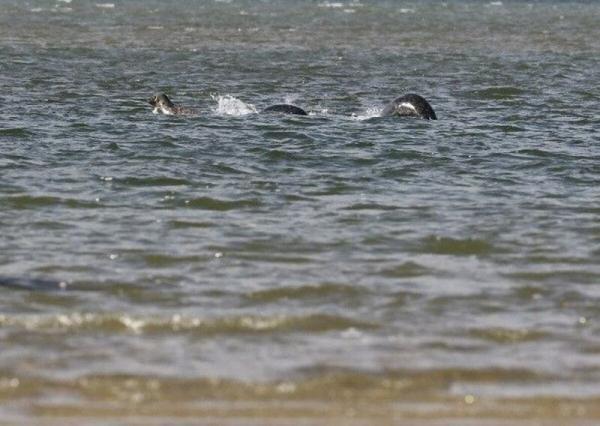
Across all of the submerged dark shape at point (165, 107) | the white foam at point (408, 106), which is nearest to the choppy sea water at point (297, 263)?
the submerged dark shape at point (165, 107)

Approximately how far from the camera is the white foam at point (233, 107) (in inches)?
912

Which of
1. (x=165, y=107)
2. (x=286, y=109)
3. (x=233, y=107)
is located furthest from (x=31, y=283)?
(x=233, y=107)

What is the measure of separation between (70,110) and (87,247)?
11540 mm

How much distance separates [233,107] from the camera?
23891 mm

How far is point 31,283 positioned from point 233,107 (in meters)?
13.5

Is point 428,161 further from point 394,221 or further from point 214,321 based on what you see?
point 214,321

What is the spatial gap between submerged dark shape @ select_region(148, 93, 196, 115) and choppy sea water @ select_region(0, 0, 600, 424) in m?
0.25

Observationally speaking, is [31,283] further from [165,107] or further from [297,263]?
[165,107]

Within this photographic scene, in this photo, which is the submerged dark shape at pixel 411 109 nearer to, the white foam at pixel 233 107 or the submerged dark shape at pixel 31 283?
the white foam at pixel 233 107

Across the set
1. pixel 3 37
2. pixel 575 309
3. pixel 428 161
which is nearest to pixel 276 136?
pixel 428 161

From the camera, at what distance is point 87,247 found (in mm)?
11883

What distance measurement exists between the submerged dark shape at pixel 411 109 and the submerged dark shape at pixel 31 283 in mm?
12433

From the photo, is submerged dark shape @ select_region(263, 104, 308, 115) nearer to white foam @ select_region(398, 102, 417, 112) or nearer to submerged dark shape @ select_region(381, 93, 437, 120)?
submerged dark shape @ select_region(381, 93, 437, 120)

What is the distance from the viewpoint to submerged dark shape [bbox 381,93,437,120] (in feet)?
74.0
